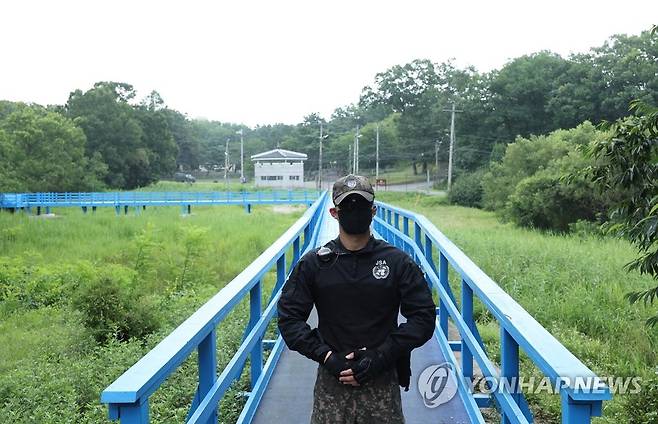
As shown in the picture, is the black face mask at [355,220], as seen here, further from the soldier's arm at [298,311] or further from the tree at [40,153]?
the tree at [40,153]

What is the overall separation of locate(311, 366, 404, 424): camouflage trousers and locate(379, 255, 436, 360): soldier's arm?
0.58 ft

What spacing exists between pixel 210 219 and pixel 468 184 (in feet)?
81.4

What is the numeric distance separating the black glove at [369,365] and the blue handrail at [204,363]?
637mm

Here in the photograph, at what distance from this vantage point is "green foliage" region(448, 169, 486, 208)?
149 feet

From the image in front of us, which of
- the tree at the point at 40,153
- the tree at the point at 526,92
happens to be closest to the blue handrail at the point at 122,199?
the tree at the point at 40,153

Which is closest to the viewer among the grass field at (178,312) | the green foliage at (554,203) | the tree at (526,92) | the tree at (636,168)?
the tree at (636,168)

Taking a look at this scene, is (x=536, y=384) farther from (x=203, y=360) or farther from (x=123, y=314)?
(x=123, y=314)

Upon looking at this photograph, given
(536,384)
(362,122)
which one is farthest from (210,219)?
(362,122)

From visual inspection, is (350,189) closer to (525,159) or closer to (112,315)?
(112,315)

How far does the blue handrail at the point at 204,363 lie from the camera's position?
178cm

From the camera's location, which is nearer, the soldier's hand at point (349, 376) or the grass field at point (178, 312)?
the soldier's hand at point (349, 376)

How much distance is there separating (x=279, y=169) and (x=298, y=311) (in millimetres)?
65183

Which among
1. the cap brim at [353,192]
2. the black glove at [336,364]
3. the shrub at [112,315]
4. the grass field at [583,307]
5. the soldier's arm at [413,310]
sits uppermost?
the cap brim at [353,192]
